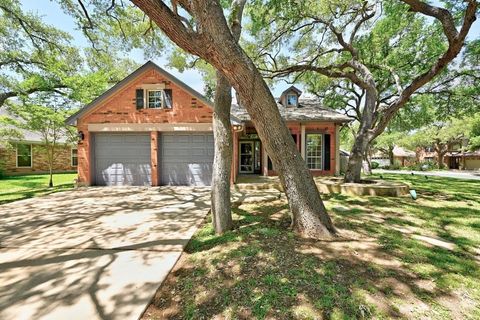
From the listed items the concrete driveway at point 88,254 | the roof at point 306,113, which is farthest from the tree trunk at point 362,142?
the concrete driveway at point 88,254

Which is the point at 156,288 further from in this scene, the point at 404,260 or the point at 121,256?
the point at 404,260

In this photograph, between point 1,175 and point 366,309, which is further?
point 1,175

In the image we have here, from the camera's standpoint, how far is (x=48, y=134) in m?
11.6

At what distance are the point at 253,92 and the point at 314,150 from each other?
403 inches

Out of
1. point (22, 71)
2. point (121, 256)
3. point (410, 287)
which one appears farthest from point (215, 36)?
point (22, 71)

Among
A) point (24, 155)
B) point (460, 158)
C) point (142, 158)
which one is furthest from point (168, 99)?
point (460, 158)

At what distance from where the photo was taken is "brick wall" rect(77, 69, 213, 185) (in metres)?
10.3

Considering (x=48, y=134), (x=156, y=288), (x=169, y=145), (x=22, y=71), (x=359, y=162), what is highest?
(x=22, y=71)

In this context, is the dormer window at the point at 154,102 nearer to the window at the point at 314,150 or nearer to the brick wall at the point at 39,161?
the window at the point at 314,150

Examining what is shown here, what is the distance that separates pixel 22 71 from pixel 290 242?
1607 cm

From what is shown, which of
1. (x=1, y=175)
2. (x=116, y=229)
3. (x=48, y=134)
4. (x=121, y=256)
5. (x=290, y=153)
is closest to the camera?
(x=121, y=256)

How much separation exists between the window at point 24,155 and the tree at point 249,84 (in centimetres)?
1906

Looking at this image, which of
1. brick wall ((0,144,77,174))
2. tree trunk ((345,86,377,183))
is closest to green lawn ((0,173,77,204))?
brick wall ((0,144,77,174))

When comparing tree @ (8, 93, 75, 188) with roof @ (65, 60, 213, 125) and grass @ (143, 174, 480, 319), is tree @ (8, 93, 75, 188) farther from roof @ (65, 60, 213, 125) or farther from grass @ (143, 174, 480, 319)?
grass @ (143, 174, 480, 319)
